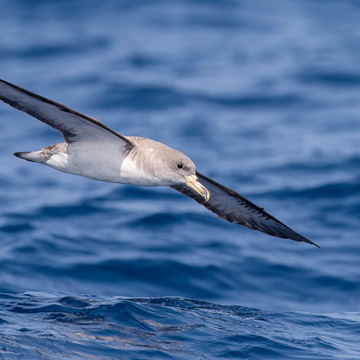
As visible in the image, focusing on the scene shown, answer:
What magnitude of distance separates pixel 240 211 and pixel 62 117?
10.4 ft

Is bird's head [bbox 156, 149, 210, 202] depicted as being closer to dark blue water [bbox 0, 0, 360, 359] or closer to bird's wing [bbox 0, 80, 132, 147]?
bird's wing [bbox 0, 80, 132, 147]

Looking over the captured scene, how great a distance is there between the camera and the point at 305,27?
21.7m

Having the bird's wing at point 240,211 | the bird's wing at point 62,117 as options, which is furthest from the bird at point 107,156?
the bird's wing at point 240,211

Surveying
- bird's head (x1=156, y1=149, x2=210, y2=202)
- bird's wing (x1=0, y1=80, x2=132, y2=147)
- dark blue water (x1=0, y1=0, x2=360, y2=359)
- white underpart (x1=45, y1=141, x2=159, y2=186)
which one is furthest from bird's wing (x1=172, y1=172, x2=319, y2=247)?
bird's wing (x1=0, y1=80, x2=132, y2=147)

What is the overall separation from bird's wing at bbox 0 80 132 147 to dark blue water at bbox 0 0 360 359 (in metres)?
2.18

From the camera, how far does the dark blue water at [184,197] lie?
29.9 feet

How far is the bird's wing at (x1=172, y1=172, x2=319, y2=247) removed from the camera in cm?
1001

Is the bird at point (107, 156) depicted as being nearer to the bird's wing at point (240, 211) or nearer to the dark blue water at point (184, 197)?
the bird's wing at point (240, 211)

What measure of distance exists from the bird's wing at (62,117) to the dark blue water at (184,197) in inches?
85.9

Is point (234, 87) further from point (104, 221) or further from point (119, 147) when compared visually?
point (119, 147)

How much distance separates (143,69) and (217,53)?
2304mm

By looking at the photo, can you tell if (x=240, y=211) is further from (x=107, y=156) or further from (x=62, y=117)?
(x=62, y=117)

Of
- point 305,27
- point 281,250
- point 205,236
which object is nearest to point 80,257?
point 205,236

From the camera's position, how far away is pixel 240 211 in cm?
1041
